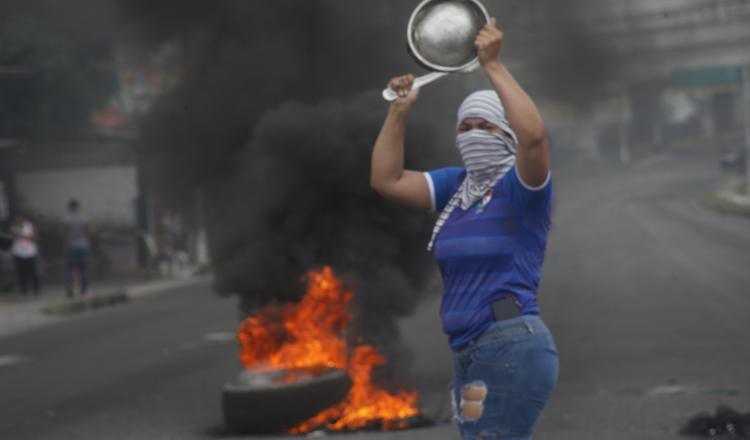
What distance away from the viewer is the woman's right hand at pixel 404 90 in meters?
3.54

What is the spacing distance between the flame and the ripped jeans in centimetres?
353

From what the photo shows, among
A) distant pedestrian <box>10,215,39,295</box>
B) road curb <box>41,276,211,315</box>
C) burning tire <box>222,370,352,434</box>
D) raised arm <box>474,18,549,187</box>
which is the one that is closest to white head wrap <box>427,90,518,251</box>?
raised arm <box>474,18,549,187</box>

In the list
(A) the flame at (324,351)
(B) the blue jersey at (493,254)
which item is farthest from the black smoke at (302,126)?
(B) the blue jersey at (493,254)

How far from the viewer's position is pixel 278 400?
653 cm

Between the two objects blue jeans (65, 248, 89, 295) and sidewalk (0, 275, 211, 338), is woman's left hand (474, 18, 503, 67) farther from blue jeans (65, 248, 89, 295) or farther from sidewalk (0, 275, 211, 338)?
blue jeans (65, 248, 89, 295)

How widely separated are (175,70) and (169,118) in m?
0.72

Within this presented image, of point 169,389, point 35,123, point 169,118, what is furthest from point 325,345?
point 35,123

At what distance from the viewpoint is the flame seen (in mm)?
6727

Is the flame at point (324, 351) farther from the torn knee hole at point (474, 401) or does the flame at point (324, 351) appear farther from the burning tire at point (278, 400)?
the torn knee hole at point (474, 401)

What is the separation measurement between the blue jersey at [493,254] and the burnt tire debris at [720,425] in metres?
3.16

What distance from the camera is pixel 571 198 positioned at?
150 feet

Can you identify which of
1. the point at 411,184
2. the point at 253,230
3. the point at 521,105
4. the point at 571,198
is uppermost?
the point at 521,105

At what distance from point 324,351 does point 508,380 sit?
4.02m

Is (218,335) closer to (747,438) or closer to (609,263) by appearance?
(747,438)
